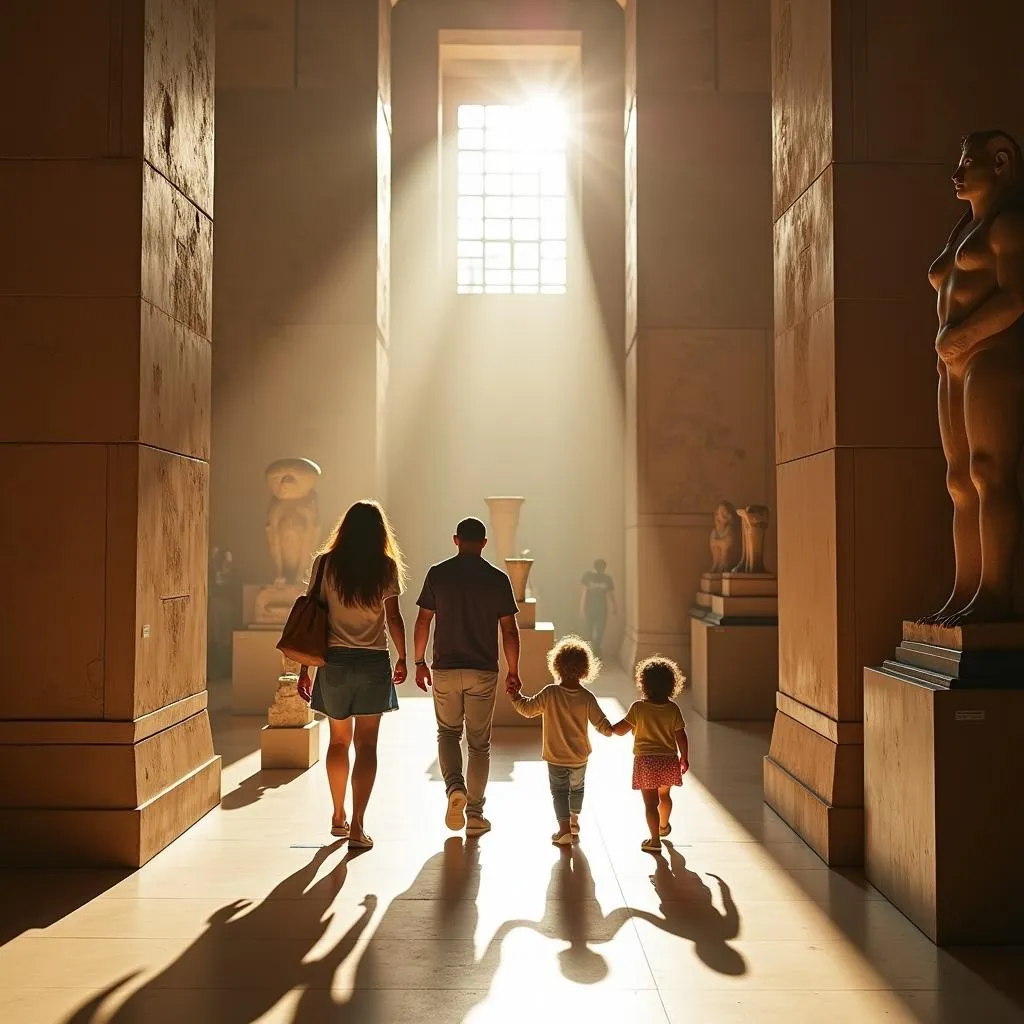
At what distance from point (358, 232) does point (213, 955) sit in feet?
47.3

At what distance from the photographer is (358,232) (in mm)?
17281

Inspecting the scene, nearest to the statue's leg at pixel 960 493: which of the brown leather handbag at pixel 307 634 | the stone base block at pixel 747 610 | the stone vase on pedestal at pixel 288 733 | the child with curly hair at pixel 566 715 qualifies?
the child with curly hair at pixel 566 715

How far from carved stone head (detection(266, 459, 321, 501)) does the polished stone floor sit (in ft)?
20.9

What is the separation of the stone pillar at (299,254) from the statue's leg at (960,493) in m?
12.7

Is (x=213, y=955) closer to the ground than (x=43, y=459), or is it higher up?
closer to the ground

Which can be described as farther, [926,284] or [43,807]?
[926,284]

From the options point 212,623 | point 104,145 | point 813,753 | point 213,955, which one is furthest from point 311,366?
point 213,955

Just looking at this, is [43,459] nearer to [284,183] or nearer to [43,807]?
[43,807]

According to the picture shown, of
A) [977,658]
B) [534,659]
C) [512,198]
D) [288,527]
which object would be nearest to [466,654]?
[977,658]

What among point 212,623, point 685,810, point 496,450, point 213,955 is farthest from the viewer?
point 496,450

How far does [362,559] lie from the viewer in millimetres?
5828

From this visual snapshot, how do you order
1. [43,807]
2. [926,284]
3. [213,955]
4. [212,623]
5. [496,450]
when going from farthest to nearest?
[496,450], [212,623], [926,284], [43,807], [213,955]

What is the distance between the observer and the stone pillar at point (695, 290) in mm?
15719

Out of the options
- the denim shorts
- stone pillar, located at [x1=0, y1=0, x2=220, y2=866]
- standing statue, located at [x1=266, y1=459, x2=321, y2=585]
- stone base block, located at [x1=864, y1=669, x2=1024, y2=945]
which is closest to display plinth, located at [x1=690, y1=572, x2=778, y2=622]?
standing statue, located at [x1=266, y1=459, x2=321, y2=585]
